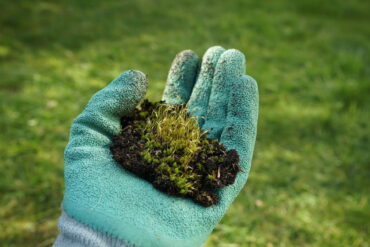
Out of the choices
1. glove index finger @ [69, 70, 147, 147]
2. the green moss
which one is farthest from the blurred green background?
glove index finger @ [69, 70, 147, 147]

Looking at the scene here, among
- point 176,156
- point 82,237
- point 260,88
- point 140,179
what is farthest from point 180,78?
point 260,88

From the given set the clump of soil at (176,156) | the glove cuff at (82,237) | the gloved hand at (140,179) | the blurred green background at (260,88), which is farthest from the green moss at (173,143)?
the blurred green background at (260,88)

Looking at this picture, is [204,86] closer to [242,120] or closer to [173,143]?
[242,120]

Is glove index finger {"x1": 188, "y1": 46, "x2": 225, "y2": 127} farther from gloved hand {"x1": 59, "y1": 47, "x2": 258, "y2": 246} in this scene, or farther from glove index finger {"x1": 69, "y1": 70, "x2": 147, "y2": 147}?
glove index finger {"x1": 69, "y1": 70, "x2": 147, "y2": 147}

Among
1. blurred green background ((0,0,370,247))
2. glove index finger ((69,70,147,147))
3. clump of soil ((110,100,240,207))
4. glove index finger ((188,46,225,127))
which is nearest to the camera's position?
clump of soil ((110,100,240,207))

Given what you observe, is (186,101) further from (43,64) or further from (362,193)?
(43,64)

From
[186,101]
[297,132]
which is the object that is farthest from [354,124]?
[186,101]

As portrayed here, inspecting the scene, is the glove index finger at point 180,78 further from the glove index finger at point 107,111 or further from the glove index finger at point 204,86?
the glove index finger at point 107,111
